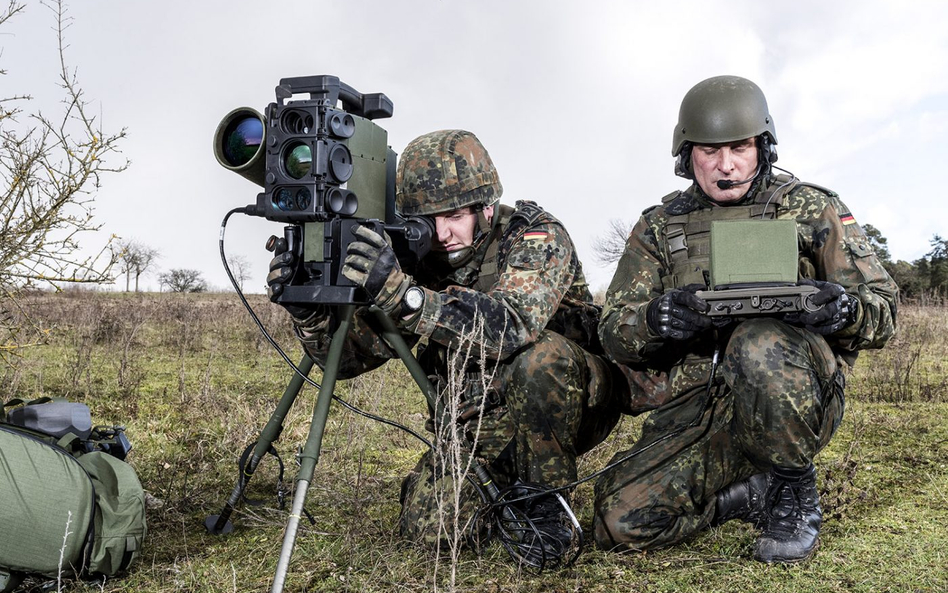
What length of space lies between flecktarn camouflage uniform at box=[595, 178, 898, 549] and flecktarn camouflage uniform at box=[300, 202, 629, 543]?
0.80 ft

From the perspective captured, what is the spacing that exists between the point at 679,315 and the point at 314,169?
1.55m

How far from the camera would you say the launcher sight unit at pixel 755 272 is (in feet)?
9.38

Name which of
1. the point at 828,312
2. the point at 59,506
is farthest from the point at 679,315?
the point at 59,506

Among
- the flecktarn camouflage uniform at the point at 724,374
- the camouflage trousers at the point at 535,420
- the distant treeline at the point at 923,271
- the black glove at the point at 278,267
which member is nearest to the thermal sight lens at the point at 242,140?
the black glove at the point at 278,267

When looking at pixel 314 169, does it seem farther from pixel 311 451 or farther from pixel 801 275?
pixel 801 275

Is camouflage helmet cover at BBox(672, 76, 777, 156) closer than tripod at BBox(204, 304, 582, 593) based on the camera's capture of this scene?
No

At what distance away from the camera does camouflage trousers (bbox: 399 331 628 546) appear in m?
3.05

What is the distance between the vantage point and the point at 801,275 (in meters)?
3.35

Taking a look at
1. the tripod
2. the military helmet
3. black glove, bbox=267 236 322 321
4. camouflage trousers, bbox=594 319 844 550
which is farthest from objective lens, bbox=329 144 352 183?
camouflage trousers, bbox=594 319 844 550

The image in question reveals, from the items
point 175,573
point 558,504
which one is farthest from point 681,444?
point 175,573

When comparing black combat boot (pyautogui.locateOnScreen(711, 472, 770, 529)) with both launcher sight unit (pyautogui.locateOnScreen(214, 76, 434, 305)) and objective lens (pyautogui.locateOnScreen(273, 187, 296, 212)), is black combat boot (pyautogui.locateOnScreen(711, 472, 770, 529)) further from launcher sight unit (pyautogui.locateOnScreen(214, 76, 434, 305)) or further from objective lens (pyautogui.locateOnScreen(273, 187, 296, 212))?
objective lens (pyautogui.locateOnScreen(273, 187, 296, 212))

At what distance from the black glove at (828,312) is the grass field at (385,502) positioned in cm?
90

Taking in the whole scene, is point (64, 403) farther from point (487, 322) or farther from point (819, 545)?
point (819, 545)

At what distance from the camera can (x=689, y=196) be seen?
3650mm
